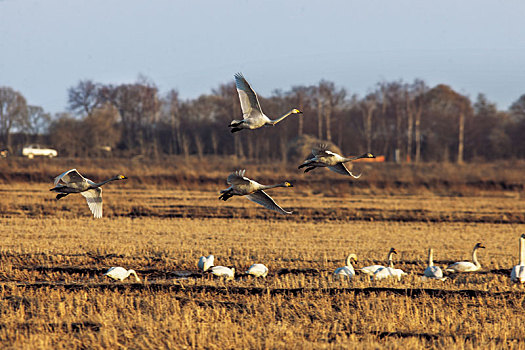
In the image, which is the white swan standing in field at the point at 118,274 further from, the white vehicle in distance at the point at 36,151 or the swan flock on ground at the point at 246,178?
the white vehicle in distance at the point at 36,151

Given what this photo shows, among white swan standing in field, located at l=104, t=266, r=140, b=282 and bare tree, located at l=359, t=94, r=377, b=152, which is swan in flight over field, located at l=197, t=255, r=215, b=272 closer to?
white swan standing in field, located at l=104, t=266, r=140, b=282

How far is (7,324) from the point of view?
949 cm

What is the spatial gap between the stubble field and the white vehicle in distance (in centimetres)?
2630

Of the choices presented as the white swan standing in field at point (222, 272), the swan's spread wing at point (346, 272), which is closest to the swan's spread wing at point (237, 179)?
the white swan standing in field at point (222, 272)

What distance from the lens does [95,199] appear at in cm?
1043

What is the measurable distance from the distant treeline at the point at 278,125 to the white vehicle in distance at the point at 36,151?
0.84 meters

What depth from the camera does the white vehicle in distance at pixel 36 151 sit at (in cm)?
5270

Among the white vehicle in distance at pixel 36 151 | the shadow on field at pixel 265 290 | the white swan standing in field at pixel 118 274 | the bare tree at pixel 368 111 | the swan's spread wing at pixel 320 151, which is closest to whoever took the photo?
the swan's spread wing at pixel 320 151

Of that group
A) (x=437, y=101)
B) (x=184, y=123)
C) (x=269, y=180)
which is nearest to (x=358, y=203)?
(x=269, y=180)

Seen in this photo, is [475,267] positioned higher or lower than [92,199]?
lower

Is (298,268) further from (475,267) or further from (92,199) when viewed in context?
Result: (92,199)

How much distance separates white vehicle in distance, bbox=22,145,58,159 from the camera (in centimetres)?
5270

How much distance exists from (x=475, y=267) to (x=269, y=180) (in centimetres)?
2359

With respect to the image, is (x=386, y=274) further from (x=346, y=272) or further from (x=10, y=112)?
(x=10, y=112)
